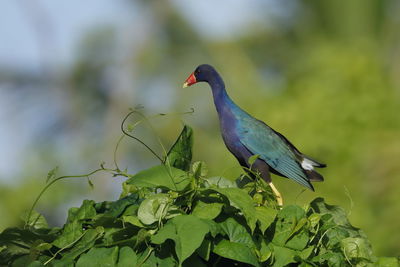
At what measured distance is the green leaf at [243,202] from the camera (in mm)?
2721

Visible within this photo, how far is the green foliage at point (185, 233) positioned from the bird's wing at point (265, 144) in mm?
2267

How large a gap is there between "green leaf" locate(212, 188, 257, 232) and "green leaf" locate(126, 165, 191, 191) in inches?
4.6

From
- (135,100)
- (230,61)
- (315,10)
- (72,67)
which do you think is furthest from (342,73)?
(72,67)

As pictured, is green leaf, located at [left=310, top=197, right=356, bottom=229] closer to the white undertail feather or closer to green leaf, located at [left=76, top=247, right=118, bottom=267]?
green leaf, located at [left=76, top=247, right=118, bottom=267]

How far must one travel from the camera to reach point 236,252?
8.75 feet

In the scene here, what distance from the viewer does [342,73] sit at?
1175cm

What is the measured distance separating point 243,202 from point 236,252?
0.60 feet

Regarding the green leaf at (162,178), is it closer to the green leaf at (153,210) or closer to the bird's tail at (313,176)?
the green leaf at (153,210)

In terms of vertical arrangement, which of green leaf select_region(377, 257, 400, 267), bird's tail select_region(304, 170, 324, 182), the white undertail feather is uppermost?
the white undertail feather

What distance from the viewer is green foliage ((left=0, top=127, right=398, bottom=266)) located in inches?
105

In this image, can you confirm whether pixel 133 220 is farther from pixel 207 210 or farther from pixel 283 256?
pixel 283 256

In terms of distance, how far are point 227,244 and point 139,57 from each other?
57.1 ft

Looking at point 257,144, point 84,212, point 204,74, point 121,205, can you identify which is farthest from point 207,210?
point 204,74

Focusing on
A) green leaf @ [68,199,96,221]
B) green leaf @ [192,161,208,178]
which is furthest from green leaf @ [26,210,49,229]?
green leaf @ [192,161,208,178]
